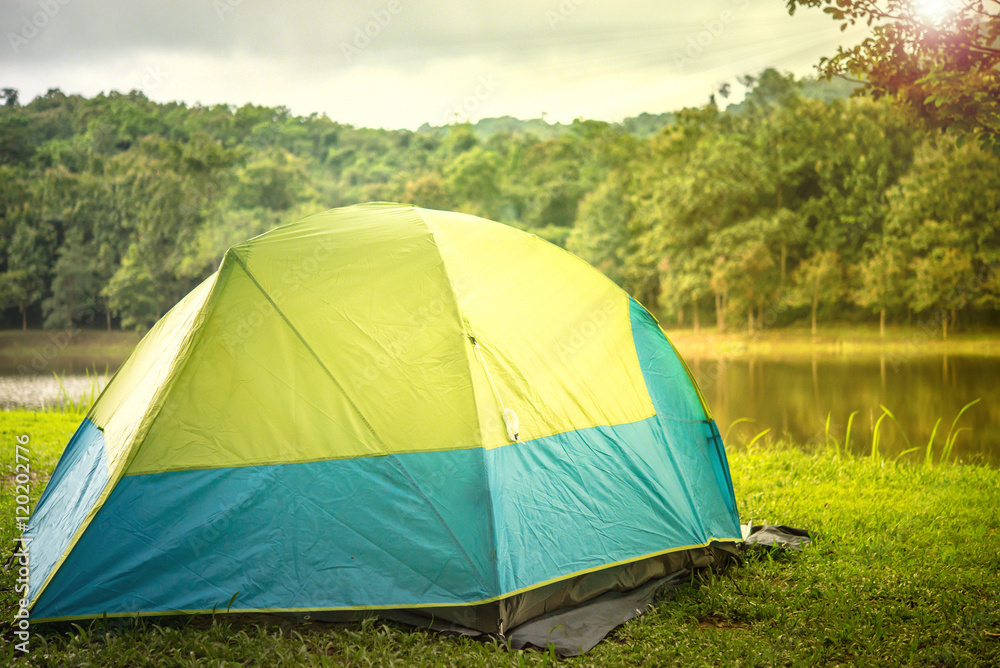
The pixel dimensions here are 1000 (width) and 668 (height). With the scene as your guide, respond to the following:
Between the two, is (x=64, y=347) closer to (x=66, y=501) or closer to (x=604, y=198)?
(x=604, y=198)

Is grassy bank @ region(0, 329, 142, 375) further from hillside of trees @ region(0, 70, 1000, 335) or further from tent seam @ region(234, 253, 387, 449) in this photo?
tent seam @ region(234, 253, 387, 449)

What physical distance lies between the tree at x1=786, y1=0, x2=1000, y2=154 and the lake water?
347cm

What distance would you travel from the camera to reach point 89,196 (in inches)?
1228

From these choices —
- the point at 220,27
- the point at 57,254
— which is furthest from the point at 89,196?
the point at 220,27

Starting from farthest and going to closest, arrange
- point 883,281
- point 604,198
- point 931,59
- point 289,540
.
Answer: point 604,198 < point 883,281 < point 931,59 < point 289,540

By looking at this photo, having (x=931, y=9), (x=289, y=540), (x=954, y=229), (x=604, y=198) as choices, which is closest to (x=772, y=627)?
(x=289, y=540)

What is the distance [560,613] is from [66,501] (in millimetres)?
2371

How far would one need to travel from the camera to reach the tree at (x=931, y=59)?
496cm

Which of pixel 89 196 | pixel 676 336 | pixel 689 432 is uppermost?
pixel 89 196

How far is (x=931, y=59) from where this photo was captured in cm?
545

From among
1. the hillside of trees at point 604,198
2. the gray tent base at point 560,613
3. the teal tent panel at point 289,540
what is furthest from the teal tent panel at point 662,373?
the hillside of trees at point 604,198

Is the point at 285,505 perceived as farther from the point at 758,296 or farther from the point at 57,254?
the point at 57,254

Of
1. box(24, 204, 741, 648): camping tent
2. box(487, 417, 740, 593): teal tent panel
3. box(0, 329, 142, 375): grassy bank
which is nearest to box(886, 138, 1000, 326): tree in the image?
box(487, 417, 740, 593): teal tent panel

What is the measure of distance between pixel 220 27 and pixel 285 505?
34.1 metres
